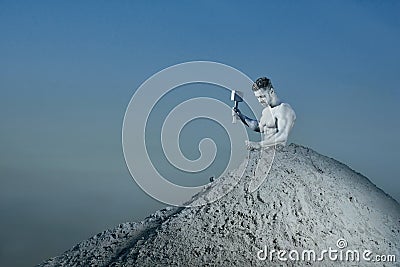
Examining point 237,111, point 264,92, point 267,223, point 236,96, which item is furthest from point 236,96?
point 267,223

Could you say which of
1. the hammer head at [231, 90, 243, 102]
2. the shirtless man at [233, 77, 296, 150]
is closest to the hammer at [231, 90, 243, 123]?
the hammer head at [231, 90, 243, 102]

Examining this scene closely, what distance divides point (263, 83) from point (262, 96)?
152 millimetres

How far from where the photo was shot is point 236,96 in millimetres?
6441

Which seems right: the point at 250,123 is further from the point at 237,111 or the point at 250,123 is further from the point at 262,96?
the point at 262,96

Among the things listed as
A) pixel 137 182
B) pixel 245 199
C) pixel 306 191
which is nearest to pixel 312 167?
pixel 306 191

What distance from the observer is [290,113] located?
634 cm

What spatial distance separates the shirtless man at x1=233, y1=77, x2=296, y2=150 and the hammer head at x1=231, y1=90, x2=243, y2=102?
0.17 meters

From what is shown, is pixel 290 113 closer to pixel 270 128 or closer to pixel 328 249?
pixel 270 128

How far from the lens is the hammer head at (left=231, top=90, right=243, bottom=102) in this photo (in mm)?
6405

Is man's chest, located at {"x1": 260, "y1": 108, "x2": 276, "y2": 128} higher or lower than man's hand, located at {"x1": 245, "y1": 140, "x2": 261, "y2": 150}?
higher

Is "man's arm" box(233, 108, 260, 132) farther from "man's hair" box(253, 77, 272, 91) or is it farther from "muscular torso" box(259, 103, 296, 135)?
"man's hair" box(253, 77, 272, 91)

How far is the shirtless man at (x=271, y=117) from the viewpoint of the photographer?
6.32 metres

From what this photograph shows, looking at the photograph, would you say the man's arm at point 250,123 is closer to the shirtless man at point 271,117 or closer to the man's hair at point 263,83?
the shirtless man at point 271,117

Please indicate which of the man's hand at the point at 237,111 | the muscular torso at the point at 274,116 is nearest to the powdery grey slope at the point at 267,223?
the muscular torso at the point at 274,116
